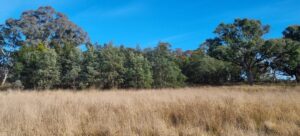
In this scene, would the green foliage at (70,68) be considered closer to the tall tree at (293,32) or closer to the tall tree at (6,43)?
the tall tree at (6,43)

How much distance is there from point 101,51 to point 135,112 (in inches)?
769

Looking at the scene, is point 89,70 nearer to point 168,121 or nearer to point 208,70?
point 208,70

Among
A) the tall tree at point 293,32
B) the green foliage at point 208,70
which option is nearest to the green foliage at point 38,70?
the green foliage at point 208,70

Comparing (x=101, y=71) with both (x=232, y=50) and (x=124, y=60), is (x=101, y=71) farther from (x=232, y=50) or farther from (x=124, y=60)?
(x=232, y=50)

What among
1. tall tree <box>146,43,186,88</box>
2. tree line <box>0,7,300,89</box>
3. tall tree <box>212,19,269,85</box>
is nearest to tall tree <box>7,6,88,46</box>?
tree line <box>0,7,300,89</box>

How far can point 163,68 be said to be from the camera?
25766 mm

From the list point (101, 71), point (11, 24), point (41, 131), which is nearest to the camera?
point (41, 131)

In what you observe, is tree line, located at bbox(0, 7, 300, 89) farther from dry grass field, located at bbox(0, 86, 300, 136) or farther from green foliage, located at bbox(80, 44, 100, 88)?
dry grass field, located at bbox(0, 86, 300, 136)

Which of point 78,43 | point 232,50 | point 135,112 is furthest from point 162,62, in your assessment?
point 135,112

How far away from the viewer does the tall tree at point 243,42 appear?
29797 mm

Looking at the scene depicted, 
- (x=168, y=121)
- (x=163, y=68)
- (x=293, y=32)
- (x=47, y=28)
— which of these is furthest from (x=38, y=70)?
(x=293, y=32)

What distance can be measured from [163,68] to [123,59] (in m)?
4.34

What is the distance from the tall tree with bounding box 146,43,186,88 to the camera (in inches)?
1003

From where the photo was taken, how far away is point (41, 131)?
407cm
